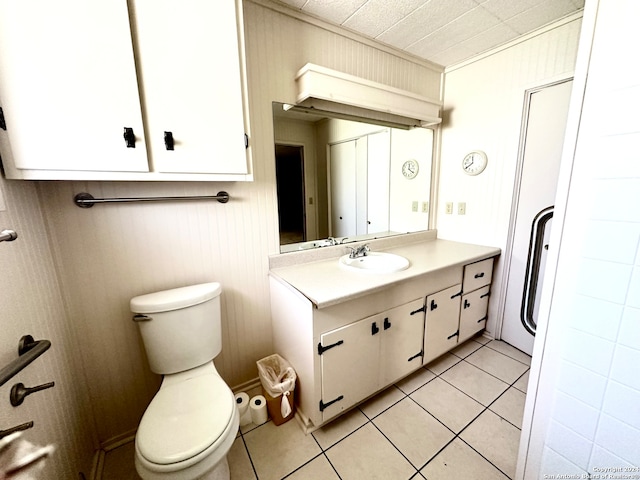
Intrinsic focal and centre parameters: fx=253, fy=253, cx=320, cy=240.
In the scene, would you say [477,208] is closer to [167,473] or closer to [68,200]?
[167,473]

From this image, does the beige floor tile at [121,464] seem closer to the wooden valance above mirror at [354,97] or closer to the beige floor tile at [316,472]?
the beige floor tile at [316,472]

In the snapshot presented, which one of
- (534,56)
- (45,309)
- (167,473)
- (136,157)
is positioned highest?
(534,56)

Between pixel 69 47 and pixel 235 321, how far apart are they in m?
1.41

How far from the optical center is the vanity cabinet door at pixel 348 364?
129 cm

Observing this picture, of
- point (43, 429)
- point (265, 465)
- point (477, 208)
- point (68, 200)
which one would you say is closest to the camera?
point (43, 429)

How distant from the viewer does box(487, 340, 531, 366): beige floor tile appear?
1.97m

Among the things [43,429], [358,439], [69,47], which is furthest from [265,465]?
[69,47]

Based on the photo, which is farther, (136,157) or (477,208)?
(477,208)

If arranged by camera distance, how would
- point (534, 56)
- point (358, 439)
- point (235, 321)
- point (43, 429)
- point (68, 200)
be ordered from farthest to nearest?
point (534, 56)
point (235, 321)
point (358, 439)
point (68, 200)
point (43, 429)

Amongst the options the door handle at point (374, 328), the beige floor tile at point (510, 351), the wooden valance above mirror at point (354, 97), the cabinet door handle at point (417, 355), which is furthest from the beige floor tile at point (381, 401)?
the wooden valance above mirror at point (354, 97)

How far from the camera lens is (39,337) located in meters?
0.91

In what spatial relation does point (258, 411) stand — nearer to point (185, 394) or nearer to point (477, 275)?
point (185, 394)

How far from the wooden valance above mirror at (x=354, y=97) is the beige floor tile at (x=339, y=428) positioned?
1.89 m

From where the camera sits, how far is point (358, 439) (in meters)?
1.37
